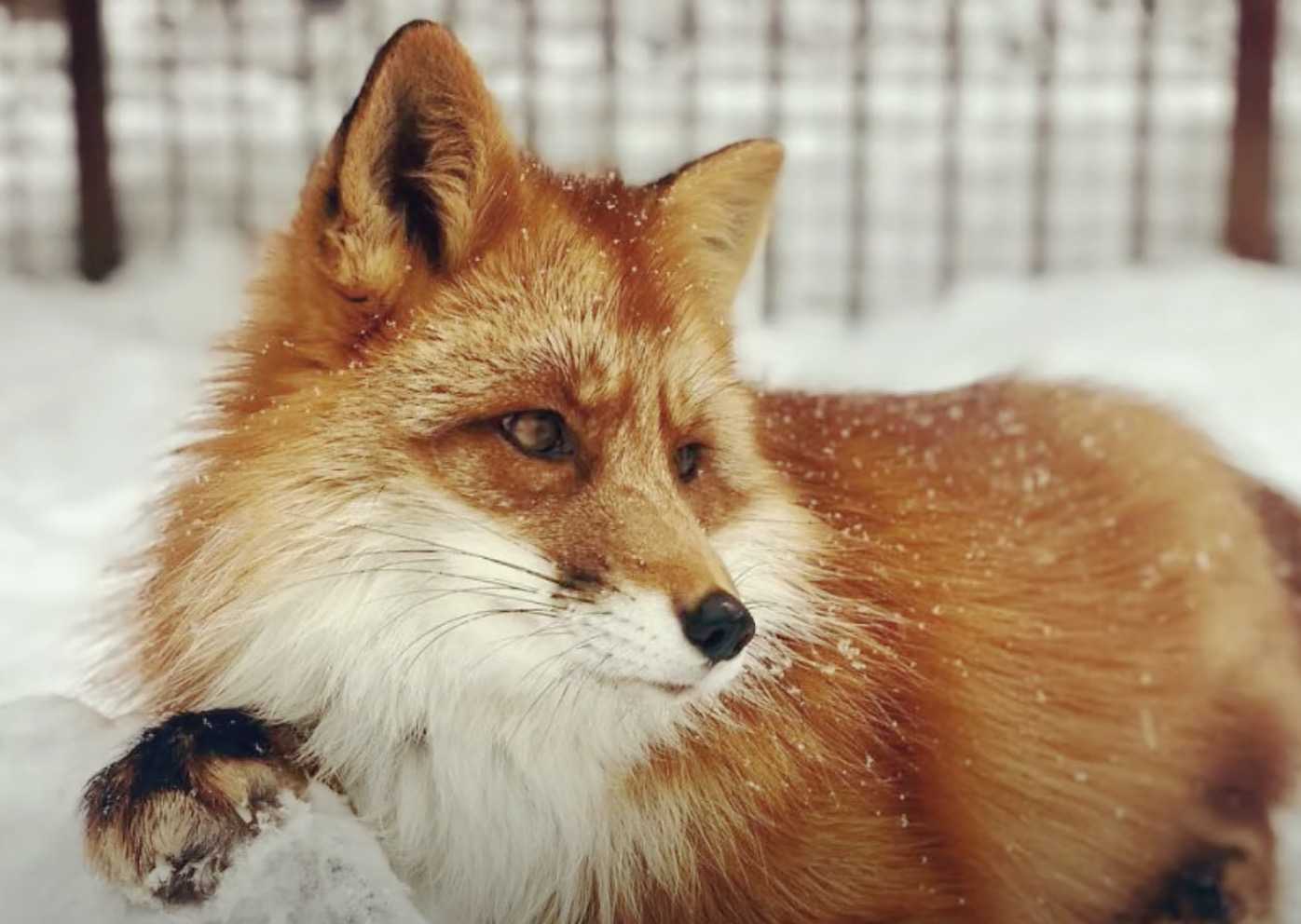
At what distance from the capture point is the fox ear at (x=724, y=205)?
4.86 feet

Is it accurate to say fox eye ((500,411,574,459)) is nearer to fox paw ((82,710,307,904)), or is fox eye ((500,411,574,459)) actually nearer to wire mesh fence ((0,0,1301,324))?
fox paw ((82,710,307,904))

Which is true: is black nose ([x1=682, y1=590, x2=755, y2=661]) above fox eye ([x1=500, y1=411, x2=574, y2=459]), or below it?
below

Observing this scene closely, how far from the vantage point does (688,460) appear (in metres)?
1.37

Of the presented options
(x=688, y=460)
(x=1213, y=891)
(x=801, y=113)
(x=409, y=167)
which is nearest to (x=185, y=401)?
(x=409, y=167)

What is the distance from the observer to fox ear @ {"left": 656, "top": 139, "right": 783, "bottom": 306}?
148cm

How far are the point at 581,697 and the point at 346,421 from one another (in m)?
0.32

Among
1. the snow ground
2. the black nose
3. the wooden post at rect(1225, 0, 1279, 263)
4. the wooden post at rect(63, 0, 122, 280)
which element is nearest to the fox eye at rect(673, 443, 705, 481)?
the black nose

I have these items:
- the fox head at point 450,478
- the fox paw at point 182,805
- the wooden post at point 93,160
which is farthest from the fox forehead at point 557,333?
the wooden post at point 93,160

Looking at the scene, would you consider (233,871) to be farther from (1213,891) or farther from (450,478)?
(1213,891)

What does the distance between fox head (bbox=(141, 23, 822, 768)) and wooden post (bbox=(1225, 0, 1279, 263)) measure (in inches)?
Answer: 64.7

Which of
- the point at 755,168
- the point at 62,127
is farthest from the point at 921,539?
the point at 62,127

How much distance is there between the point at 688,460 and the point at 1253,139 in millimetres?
1739

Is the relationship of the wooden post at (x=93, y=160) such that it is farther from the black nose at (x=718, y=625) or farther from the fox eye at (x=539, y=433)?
the black nose at (x=718, y=625)

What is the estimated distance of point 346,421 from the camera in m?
1.25
